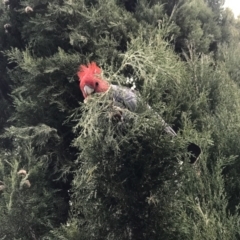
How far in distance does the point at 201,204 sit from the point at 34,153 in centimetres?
205

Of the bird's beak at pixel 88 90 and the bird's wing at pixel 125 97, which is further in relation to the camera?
the bird's beak at pixel 88 90

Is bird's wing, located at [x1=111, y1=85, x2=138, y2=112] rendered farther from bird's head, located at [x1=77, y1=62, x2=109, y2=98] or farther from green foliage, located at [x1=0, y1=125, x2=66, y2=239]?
green foliage, located at [x1=0, y1=125, x2=66, y2=239]

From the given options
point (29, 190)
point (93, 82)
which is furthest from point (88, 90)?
point (29, 190)

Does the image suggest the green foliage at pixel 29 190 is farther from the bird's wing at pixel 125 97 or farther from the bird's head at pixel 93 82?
the bird's wing at pixel 125 97

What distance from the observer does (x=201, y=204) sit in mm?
3055

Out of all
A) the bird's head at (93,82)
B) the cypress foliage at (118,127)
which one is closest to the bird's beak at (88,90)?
the bird's head at (93,82)

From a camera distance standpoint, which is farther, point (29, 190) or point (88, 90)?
point (29, 190)

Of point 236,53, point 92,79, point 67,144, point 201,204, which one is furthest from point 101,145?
point 236,53

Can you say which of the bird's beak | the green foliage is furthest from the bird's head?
the green foliage

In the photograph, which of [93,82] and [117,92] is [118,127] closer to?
[117,92]

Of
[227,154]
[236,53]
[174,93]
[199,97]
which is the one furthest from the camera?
[236,53]

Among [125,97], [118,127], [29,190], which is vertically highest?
[125,97]

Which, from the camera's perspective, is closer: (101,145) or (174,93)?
(101,145)

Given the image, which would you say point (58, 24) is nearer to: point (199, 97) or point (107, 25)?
point (107, 25)
